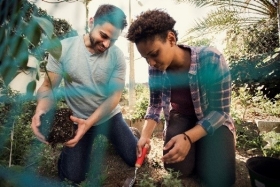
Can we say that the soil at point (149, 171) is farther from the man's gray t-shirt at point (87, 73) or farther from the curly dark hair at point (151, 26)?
the curly dark hair at point (151, 26)

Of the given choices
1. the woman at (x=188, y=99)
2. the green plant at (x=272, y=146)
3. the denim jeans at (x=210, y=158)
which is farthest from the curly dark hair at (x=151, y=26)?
the green plant at (x=272, y=146)

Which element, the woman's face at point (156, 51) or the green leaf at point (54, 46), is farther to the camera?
the woman's face at point (156, 51)

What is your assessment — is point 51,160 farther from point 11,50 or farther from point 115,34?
point 11,50

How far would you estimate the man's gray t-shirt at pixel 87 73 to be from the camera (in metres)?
2.08

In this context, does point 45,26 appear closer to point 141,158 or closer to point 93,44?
point 141,158

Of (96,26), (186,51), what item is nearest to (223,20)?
(186,51)

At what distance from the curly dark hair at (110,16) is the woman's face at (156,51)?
49 cm

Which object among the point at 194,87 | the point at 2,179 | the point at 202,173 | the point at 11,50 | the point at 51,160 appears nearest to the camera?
the point at 11,50

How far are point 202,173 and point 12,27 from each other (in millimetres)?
1964

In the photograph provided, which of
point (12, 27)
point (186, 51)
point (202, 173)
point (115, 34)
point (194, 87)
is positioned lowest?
point (202, 173)

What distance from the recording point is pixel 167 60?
168cm

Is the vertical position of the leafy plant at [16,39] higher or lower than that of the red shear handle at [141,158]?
higher

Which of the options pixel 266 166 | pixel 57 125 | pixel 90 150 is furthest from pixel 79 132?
pixel 266 166

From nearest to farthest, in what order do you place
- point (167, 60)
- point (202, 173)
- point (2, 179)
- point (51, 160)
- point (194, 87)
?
point (2, 179) < point (167, 60) < point (194, 87) < point (202, 173) < point (51, 160)
